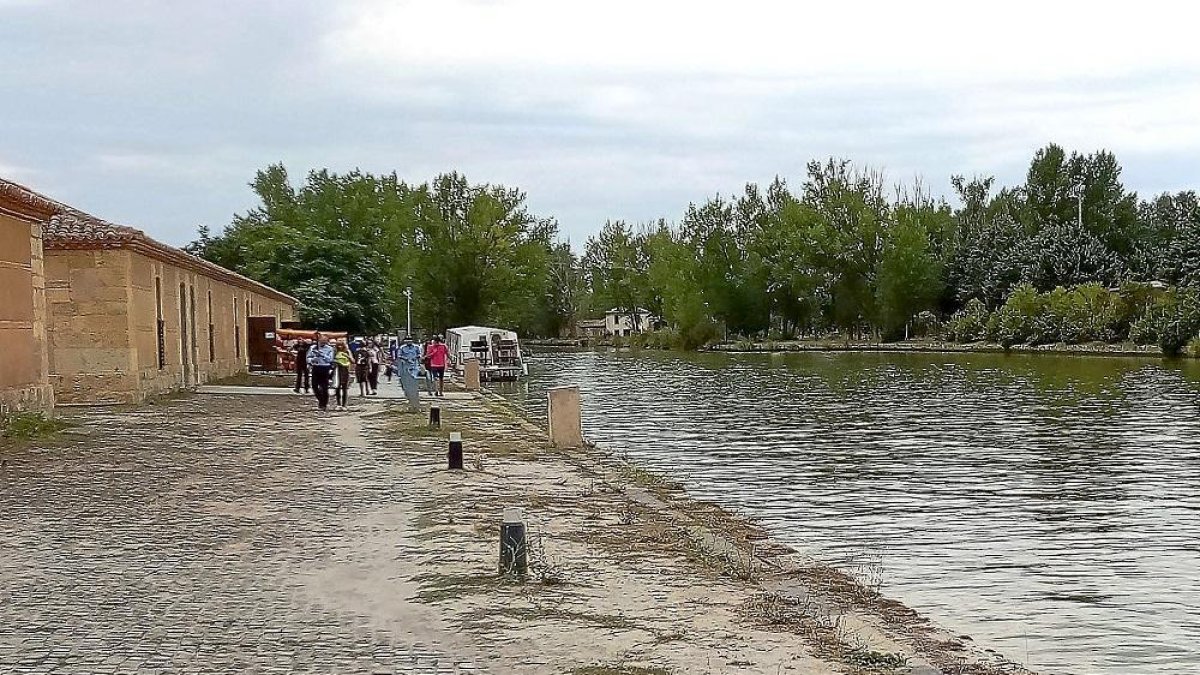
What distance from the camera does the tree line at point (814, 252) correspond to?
90625mm

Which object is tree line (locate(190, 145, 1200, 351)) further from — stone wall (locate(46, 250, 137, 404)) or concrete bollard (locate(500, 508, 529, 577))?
concrete bollard (locate(500, 508, 529, 577))

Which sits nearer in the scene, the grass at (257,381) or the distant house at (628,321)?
the grass at (257,381)

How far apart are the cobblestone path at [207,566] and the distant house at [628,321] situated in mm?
111928

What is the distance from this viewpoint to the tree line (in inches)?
3568

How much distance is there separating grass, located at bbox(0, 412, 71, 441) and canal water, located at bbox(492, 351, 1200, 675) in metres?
9.48

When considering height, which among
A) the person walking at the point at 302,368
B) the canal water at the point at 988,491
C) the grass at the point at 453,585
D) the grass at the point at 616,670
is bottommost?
the canal water at the point at 988,491

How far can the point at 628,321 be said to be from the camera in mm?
147500

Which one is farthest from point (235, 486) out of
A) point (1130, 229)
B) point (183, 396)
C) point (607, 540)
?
point (1130, 229)

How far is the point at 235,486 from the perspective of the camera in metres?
15.8

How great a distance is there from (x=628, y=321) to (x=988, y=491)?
130 m

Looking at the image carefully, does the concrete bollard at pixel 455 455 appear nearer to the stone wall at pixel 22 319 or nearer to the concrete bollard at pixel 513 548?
the concrete bollard at pixel 513 548

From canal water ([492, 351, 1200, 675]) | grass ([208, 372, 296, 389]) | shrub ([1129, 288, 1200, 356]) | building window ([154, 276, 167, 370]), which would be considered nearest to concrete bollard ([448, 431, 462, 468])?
canal water ([492, 351, 1200, 675])

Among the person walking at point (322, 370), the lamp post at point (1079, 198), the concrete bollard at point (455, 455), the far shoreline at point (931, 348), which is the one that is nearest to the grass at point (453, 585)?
the concrete bollard at point (455, 455)

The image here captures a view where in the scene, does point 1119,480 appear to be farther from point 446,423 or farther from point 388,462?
point 446,423
